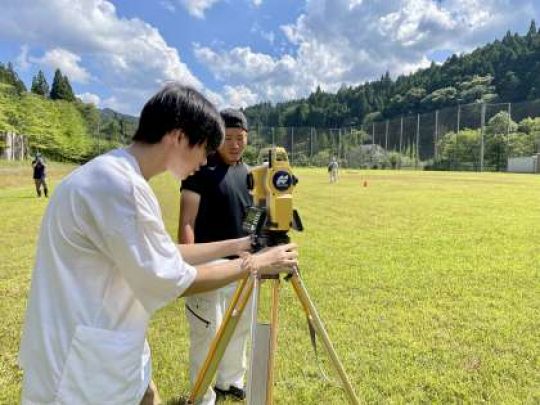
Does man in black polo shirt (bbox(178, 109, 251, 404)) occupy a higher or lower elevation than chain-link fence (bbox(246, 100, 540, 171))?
lower

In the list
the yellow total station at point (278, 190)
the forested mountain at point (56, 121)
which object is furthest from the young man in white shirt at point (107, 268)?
the forested mountain at point (56, 121)

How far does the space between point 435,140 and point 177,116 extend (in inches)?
3877

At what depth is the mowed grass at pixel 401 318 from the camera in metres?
4.52

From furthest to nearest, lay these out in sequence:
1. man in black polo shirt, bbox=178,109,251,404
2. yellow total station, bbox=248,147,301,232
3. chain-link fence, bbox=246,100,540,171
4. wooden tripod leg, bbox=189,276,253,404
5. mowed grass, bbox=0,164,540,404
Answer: chain-link fence, bbox=246,100,540,171, mowed grass, bbox=0,164,540,404, man in black polo shirt, bbox=178,109,251,404, wooden tripod leg, bbox=189,276,253,404, yellow total station, bbox=248,147,301,232

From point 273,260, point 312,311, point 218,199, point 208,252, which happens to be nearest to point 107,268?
point 273,260

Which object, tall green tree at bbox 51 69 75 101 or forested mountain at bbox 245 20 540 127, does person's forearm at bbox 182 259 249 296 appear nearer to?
forested mountain at bbox 245 20 540 127

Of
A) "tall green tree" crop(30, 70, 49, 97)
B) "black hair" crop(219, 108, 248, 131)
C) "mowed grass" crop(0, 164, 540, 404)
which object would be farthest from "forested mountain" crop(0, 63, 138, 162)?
"black hair" crop(219, 108, 248, 131)

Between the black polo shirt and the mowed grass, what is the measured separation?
61.1 inches

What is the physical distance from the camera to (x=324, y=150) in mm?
112250

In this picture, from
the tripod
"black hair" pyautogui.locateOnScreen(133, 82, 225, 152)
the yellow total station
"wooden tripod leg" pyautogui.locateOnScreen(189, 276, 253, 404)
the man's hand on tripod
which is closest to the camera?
"black hair" pyautogui.locateOnScreen(133, 82, 225, 152)

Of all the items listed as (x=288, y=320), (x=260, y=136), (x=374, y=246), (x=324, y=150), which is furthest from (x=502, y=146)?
(x=288, y=320)

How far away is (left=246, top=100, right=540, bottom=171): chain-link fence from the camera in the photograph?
77.8 m

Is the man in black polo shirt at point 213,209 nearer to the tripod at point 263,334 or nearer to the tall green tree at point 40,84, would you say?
the tripod at point 263,334

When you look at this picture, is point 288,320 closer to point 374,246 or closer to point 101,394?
point 101,394
